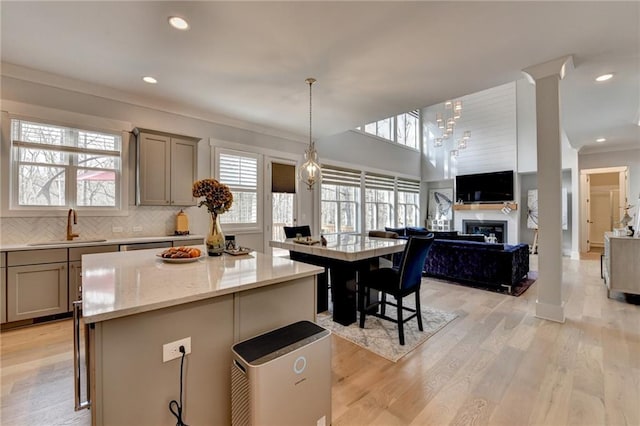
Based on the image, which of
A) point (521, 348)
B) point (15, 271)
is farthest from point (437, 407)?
point (15, 271)

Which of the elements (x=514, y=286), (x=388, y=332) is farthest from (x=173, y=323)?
(x=514, y=286)

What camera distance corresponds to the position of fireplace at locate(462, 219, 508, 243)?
7.75m

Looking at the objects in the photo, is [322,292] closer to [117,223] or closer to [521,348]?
[521,348]

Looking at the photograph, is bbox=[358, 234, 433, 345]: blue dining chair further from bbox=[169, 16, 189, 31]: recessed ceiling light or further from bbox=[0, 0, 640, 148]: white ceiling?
bbox=[169, 16, 189, 31]: recessed ceiling light

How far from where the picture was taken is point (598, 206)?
8.65m

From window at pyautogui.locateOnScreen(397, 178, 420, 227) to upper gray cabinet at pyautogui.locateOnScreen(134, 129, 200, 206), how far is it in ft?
20.3

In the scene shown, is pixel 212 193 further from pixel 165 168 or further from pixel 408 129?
pixel 408 129

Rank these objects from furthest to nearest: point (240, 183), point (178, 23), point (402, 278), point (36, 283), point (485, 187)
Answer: point (485, 187) → point (240, 183) → point (36, 283) → point (402, 278) → point (178, 23)

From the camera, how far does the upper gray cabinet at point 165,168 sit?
364 cm

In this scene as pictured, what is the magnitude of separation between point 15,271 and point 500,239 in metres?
9.55

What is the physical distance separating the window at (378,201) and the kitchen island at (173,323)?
5.78m

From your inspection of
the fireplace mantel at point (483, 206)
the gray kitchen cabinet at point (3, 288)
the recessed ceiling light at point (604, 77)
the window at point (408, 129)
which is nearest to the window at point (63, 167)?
the gray kitchen cabinet at point (3, 288)

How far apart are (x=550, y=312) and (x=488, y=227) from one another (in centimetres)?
557

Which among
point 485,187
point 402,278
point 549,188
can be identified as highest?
point 485,187
